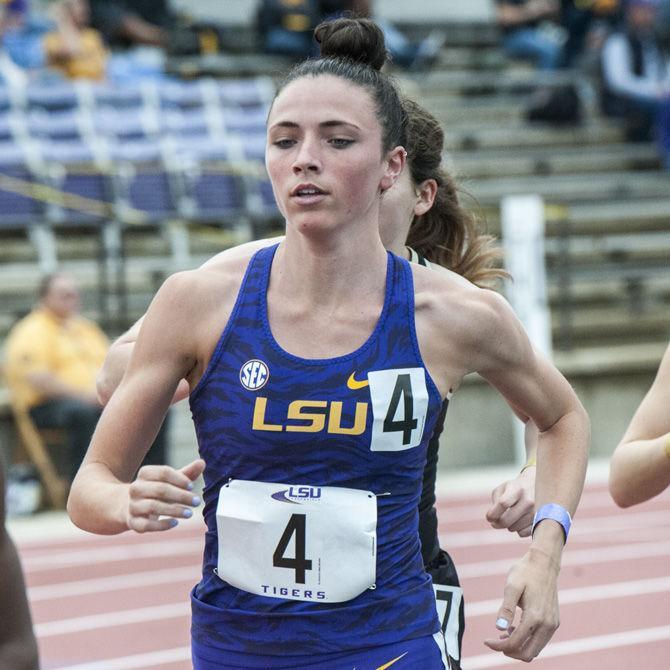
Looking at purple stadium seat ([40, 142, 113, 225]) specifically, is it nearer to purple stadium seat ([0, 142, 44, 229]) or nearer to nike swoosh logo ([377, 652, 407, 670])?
purple stadium seat ([0, 142, 44, 229])

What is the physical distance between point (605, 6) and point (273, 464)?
1645cm

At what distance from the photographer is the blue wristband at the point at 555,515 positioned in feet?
10.2

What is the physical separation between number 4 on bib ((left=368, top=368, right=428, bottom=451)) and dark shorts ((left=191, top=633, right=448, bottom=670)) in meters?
0.38

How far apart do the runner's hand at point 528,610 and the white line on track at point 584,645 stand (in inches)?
143

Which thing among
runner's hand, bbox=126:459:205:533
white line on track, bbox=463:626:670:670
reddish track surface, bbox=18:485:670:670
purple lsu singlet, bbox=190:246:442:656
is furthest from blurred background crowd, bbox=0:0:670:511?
runner's hand, bbox=126:459:205:533

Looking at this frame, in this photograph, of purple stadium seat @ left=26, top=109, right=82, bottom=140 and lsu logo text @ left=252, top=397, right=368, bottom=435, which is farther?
purple stadium seat @ left=26, top=109, right=82, bottom=140

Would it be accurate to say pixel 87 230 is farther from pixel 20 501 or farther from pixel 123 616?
pixel 123 616

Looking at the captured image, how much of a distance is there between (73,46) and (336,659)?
12515 millimetres

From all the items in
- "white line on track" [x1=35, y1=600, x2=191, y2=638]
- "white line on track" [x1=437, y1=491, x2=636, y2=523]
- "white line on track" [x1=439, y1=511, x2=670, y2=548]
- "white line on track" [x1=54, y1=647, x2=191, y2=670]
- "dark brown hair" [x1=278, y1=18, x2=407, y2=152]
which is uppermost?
"dark brown hair" [x1=278, y1=18, x2=407, y2=152]

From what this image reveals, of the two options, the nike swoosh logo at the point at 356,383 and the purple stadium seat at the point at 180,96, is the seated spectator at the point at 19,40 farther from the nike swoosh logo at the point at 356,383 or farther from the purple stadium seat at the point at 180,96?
the nike swoosh logo at the point at 356,383

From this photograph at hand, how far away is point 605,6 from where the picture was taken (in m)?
18.4

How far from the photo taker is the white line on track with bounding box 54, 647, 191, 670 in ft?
21.7

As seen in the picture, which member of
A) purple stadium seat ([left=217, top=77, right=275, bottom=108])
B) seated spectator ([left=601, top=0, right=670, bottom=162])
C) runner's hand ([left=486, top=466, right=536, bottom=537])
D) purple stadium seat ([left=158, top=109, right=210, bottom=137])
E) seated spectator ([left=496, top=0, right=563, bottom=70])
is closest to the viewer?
runner's hand ([left=486, top=466, right=536, bottom=537])

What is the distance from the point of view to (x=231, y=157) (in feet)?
46.7
